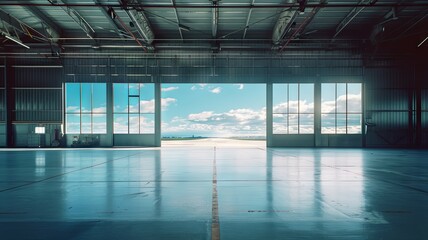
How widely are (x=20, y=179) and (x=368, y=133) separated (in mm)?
36030

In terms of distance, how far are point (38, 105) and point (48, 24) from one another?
11.1 metres

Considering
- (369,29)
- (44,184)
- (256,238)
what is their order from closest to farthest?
(256,238) → (44,184) → (369,29)

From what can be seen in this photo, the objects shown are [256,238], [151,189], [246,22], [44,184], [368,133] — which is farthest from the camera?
[368,133]

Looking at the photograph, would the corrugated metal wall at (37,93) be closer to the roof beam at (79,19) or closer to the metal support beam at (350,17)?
the roof beam at (79,19)

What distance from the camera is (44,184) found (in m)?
10.1

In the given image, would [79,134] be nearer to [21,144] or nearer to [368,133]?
[21,144]

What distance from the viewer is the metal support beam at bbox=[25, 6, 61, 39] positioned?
87.6 feet

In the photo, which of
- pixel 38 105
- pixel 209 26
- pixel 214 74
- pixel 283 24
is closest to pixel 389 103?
pixel 283 24

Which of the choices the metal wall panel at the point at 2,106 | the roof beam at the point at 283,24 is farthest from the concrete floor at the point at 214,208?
the metal wall panel at the point at 2,106

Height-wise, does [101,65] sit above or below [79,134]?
above

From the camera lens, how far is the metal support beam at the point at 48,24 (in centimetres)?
2671

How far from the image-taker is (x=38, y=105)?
115ft

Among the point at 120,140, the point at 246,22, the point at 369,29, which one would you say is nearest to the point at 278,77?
the point at 246,22

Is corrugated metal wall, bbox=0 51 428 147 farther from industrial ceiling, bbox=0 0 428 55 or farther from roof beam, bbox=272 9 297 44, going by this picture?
roof beam, bbox=272 9 297 44
